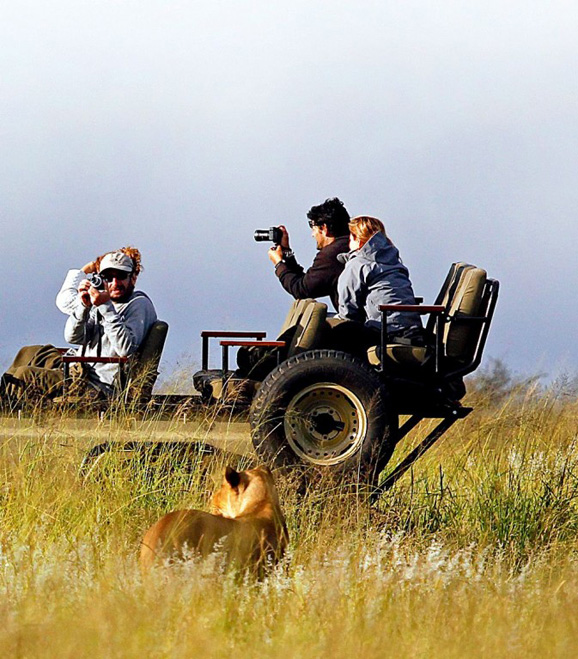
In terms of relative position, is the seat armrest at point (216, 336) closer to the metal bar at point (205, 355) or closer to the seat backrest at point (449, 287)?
the metal bar at point (205, 355)

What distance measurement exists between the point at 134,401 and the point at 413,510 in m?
1.99

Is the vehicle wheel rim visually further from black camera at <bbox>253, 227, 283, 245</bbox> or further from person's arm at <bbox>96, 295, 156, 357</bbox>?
black camera at <bbox>253, 227, 283, 245</bbox>

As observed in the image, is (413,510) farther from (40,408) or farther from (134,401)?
(40,408)

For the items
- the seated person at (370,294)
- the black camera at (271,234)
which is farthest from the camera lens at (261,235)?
the seated person at (370,294)

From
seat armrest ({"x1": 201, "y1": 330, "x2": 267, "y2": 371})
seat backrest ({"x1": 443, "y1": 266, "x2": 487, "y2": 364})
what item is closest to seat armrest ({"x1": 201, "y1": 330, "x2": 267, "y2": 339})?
seat armrest ({"x1": 201, "y1": 330, "x2": 267, "y2": 371})

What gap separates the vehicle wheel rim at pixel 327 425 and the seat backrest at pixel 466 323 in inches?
34.8

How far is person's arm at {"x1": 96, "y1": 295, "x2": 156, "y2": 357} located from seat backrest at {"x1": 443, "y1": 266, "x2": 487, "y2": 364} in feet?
6.76

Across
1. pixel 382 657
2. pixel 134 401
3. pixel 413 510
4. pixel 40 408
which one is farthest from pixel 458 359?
pixel 382 657

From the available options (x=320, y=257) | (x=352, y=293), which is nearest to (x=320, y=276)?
(x=320, y=257)

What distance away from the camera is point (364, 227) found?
7949 mm

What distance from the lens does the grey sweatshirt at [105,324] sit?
754 centimetres

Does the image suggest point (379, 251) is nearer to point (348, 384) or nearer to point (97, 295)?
point (348, 384)

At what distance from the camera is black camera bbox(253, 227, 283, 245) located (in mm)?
8805

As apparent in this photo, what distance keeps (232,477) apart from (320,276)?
3.48 metres
